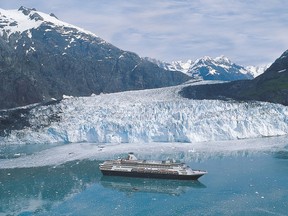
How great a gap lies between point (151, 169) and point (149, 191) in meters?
6.73

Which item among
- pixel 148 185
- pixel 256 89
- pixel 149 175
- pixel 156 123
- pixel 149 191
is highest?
pixel 256 89

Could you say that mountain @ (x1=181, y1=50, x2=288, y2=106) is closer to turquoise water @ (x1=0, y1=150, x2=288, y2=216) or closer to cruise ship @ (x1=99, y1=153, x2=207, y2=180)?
turquoise water @ (x1=0, y1=150, x2=288, y2=216)

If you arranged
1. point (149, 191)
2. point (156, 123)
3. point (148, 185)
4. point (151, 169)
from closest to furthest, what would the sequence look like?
point (149, 191), point (148, 185), point (151, 169), point (156, 123)

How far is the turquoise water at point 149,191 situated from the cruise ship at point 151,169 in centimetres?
85

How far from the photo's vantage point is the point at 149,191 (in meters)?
42.5

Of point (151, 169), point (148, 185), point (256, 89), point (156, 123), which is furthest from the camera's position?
point (256, 89)

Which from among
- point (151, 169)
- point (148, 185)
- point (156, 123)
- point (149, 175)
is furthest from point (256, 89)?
point (148, 185)

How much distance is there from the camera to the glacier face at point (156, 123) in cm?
7238

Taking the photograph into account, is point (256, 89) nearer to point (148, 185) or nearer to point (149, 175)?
point (149, 175)

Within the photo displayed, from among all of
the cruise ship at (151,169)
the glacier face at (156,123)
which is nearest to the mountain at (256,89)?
the glacier face at (156,123)

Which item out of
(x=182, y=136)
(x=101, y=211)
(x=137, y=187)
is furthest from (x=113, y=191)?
(x=182, y=136)

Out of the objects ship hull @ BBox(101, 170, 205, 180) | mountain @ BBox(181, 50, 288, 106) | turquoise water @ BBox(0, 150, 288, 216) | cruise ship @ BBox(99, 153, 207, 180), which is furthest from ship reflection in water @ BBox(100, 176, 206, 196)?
mountain @ BBox(181, 50, 288, 106)

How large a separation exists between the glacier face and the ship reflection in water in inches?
927

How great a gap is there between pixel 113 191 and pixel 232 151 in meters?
23.6
